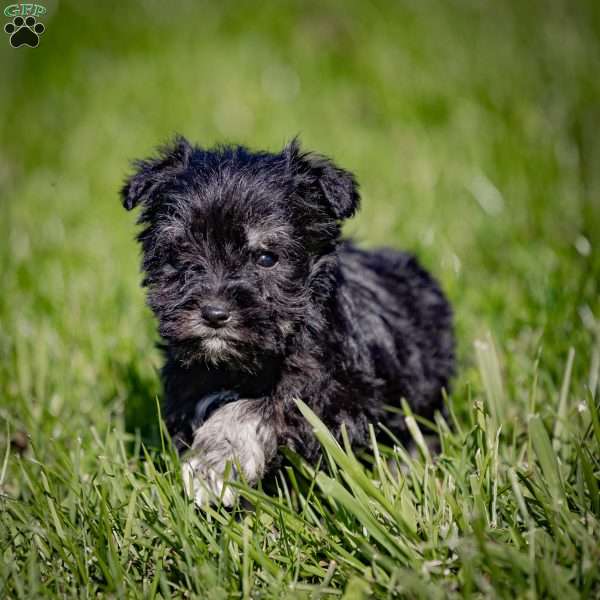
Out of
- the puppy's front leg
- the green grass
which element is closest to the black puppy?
the puppy's front leg

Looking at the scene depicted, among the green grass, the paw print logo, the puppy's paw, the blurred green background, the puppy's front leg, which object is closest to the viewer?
the green grass

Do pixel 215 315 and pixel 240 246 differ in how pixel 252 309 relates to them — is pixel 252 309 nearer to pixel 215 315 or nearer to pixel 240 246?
Answer: pixel 215 315

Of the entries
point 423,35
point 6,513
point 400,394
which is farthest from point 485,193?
point 6,513

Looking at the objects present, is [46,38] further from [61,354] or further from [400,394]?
[400,394]

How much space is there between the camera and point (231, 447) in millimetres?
3049

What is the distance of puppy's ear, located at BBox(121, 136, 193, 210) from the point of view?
3.44 m

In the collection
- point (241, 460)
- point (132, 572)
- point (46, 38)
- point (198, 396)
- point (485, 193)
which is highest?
point (46, 38)

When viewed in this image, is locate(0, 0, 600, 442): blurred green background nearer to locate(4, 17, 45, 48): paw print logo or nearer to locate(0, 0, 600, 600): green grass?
locate(0, 0, 600, 600): green grass

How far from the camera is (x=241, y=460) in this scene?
10.0ft

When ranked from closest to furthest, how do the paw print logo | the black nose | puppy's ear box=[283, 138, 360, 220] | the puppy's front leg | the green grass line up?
the green grass → the black nose → the puppy's front leg → puppy's ear box=[283, 138, 360, 220] → the paw print logo

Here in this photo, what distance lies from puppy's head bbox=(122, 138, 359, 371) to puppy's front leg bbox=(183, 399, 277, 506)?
286 millimetres

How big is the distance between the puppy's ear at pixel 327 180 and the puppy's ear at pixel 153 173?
57 centimetres

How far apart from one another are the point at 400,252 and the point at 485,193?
233 centimetres

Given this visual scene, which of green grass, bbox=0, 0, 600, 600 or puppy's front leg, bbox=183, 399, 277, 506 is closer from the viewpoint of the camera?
green grass, bbox=0, 0, 600, 600
